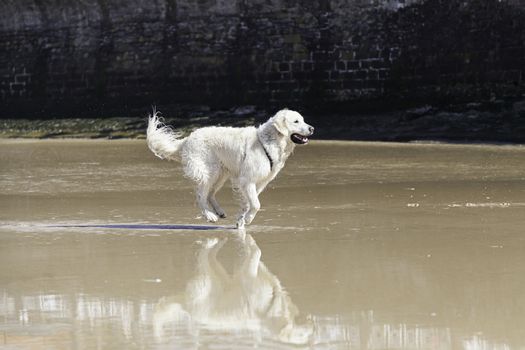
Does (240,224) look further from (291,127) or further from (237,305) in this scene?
(237,305)

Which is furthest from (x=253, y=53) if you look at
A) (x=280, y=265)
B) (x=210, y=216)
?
(x=280, y=265)

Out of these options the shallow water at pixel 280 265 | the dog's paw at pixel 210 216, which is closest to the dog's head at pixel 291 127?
the shallow water at pixel 280 265

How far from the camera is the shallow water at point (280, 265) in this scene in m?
5.87

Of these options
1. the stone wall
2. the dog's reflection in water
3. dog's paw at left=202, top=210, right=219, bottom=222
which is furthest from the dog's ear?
the stone wall

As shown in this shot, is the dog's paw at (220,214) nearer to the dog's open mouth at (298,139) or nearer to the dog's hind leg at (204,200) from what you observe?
the dog's hind leg at (204,200)

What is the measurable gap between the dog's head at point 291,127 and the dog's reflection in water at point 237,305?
1.81m

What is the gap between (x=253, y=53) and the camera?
24.0 metres

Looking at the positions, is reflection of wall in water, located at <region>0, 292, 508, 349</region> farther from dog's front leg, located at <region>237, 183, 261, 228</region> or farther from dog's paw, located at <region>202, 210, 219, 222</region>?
dog's paw, located at <region>202, 210, 219, 222</region>

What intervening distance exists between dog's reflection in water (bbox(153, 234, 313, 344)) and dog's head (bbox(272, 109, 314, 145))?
1815mm

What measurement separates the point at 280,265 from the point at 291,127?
83.1 inches

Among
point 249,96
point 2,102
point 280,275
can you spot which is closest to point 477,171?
point 280,275

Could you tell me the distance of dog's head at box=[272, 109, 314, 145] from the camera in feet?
31.7

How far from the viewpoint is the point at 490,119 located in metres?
19.1

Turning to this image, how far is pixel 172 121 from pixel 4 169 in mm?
7696
